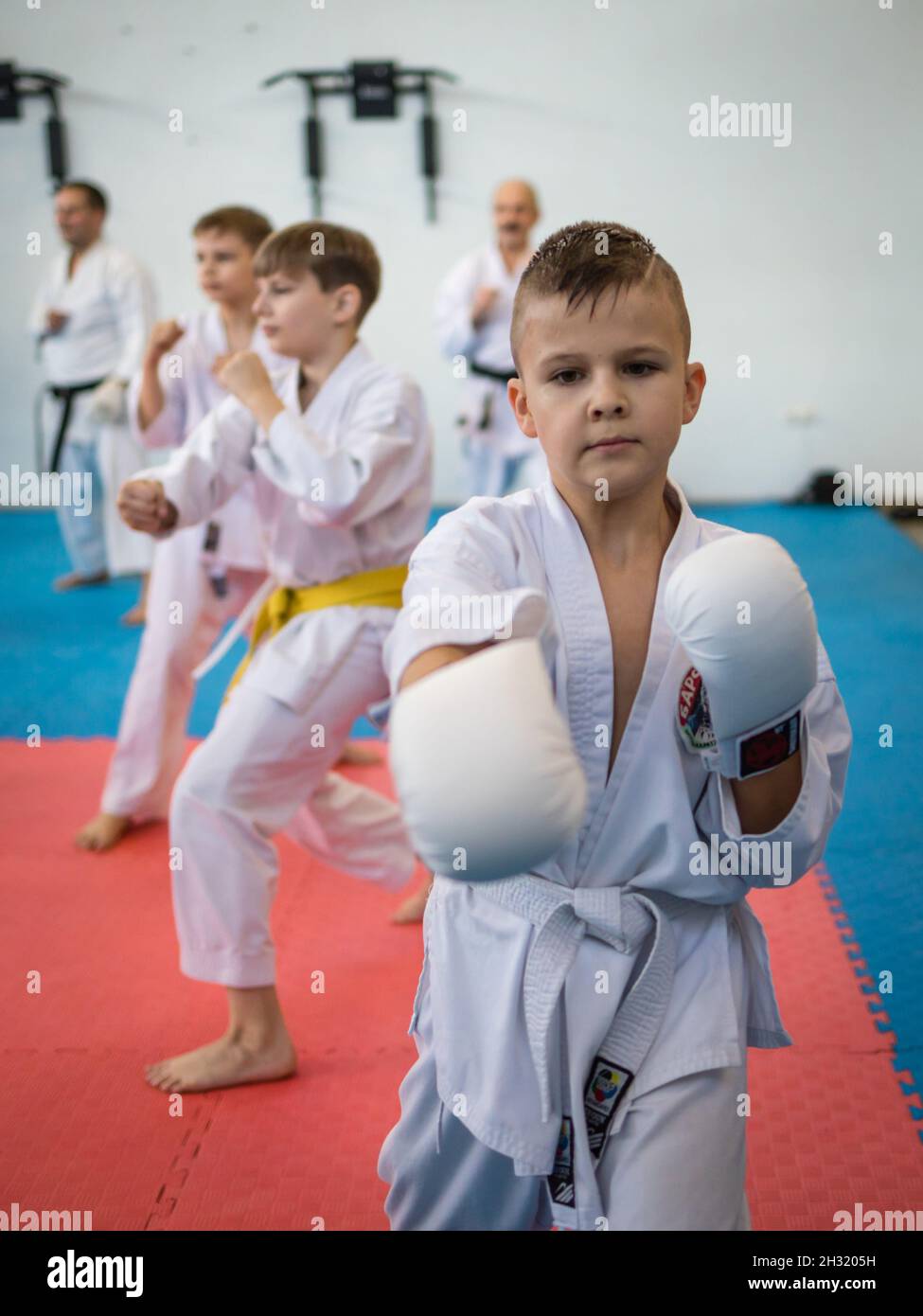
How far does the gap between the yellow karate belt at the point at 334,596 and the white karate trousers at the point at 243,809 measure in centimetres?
8

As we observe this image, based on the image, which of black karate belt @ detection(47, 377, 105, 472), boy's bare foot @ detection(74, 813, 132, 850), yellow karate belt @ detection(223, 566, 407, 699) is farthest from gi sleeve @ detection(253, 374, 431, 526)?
black karate belt @ detection(47, 377, 105, 472)

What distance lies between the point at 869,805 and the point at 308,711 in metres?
2.05

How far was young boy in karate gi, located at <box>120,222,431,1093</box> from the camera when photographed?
2613 mm

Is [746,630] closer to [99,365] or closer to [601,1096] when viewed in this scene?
[601,1096]

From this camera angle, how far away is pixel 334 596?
2.82m

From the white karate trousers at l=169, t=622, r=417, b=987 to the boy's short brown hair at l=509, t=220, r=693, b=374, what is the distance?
1.21 m

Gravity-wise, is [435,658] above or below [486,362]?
below

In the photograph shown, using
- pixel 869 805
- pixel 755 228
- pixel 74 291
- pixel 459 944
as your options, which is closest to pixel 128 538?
pixel 74 291

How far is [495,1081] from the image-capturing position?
1.60m

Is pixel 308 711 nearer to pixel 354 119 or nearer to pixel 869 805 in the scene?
pixel 869 805

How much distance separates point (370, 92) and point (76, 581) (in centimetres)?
409

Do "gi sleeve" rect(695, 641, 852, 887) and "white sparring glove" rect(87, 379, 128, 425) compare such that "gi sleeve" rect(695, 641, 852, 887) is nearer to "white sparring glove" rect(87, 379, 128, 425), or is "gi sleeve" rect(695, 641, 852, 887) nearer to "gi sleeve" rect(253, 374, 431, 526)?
"gi sleeve" rect(253, 374, 431, 526)

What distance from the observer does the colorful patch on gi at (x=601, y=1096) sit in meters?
1.58

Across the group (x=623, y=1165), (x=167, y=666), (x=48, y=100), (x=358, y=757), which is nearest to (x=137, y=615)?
(x=358, y=757)
